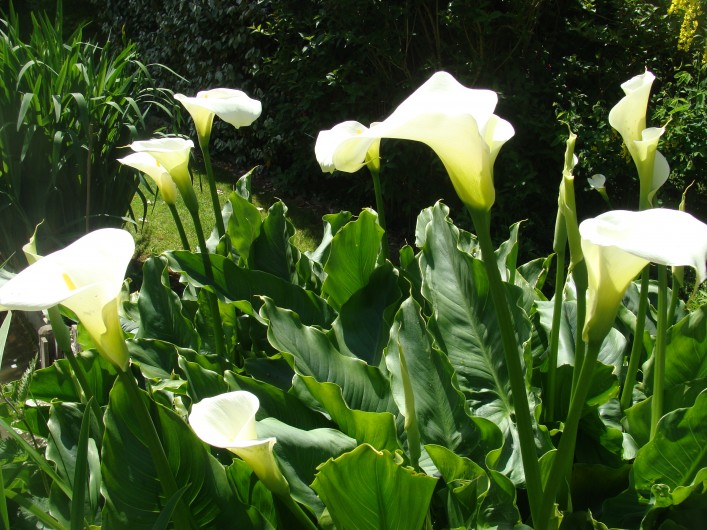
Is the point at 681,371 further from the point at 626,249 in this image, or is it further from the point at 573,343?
the point at 626,249

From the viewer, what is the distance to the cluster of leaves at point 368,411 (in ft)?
3.20

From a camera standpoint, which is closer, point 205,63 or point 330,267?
point 330,267

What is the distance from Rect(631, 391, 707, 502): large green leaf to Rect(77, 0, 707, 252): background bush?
7.86ft

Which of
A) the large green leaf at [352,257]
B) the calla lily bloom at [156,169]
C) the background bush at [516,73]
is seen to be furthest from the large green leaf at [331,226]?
the background bush at [516,73]

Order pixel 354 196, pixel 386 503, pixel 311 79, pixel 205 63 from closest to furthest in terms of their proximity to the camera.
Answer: pixel 386 503 → pixel 311 79 → pixel 354 196 → pixel 205 63

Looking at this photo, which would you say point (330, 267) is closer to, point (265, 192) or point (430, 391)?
point (430, 391)

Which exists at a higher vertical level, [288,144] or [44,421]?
[44,421]

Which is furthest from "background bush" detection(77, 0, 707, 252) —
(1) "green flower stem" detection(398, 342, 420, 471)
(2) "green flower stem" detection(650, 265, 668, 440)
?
(1) "green flower stem" detection(398, 342, 420, 471)

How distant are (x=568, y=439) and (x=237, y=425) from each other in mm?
390

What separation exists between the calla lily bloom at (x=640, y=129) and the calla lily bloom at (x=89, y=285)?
0.71 meters

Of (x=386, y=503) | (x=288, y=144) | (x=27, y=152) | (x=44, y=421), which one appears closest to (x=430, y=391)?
(x=386, y=503)

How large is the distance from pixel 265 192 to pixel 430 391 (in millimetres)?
4387

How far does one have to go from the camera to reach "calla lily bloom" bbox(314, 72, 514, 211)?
64 cm

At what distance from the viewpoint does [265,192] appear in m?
5.39
